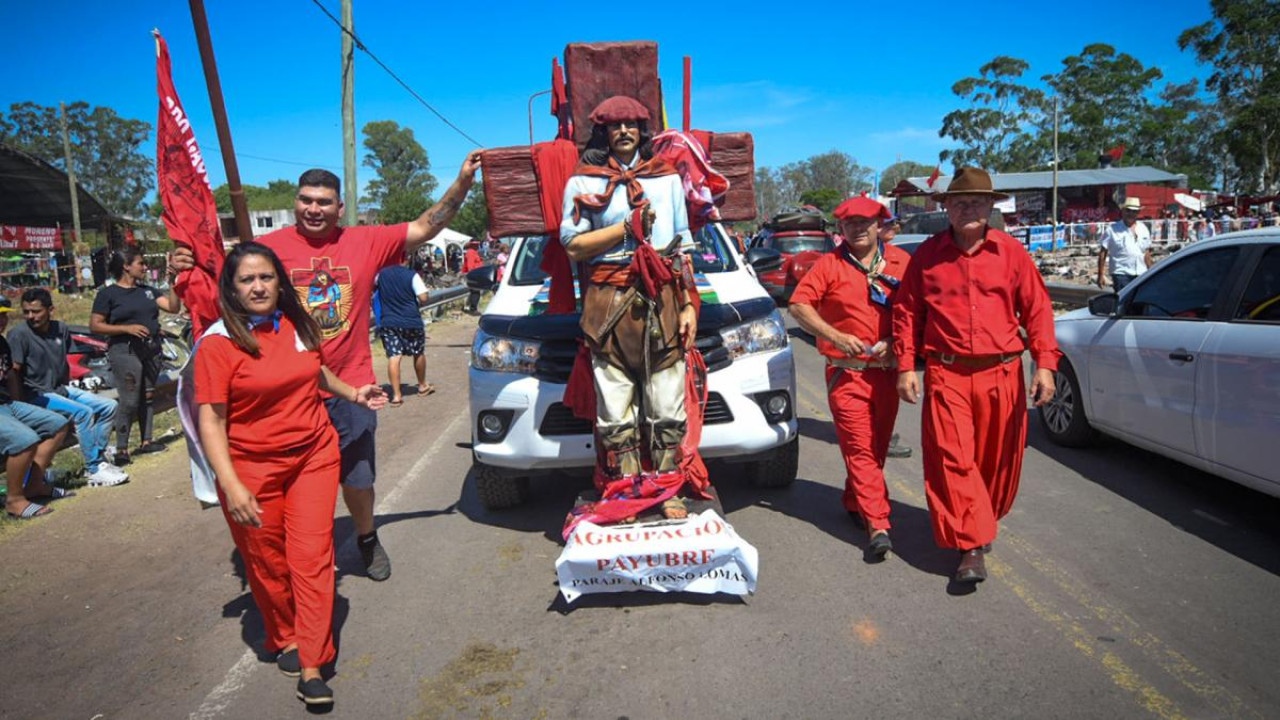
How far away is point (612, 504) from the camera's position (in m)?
3.95

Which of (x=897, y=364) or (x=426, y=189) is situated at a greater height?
(x=426, y=189)

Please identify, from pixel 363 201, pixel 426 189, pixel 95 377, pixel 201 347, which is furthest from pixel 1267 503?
pixel 363 201

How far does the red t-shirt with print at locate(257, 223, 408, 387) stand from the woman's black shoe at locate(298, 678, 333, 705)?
1345 mm

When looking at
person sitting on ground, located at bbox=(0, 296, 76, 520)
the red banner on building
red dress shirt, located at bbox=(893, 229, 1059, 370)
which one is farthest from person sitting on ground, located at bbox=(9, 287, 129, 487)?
the red banner on building

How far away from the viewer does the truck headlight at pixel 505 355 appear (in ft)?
15.3

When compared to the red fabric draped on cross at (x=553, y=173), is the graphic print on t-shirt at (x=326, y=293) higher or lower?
lower

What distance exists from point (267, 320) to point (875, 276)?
311cm

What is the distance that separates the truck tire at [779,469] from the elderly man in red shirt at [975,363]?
48.1 inches

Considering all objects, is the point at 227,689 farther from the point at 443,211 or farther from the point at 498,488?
the point at 443,211

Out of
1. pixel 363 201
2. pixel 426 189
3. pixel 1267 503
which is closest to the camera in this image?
pixel 1267 503

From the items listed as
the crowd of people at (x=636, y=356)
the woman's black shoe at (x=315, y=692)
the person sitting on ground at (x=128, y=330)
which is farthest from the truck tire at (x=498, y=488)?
the person sitting on ground at (x=128, y=330)

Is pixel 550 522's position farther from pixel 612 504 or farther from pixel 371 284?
pixel 371 284

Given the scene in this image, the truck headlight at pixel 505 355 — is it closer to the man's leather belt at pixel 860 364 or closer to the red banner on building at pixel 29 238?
the man's leather belt at pixel 860 364

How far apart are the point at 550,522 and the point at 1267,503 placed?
432 cm
